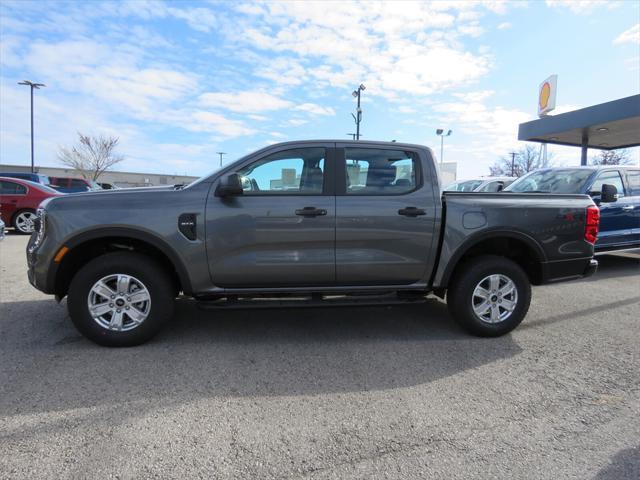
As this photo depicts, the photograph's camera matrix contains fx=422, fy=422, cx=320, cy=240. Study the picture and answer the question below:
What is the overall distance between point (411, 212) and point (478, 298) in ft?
3.70

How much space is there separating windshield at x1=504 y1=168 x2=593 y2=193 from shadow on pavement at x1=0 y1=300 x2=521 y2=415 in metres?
4.15

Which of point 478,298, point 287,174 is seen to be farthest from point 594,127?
point 287,174

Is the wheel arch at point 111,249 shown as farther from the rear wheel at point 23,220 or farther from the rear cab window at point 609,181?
the rear wheel at point 23,220

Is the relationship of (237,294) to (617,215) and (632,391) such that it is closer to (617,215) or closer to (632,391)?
(632,391)

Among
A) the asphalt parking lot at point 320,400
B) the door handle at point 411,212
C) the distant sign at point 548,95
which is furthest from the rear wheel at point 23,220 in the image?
the distant sign at point 548,95

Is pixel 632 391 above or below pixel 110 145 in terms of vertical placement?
below

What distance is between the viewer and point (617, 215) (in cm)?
739

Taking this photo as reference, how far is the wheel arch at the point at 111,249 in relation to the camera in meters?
3.71

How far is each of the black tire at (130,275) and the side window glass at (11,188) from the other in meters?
10.2

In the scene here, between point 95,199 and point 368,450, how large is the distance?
3.07 m

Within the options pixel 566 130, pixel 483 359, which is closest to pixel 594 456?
pixel 483 359

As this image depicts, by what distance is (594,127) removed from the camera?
18.8 meters

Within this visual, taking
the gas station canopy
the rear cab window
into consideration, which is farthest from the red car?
the gas station canopy

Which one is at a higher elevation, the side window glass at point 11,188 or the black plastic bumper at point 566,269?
the side window glass at point 11,188
